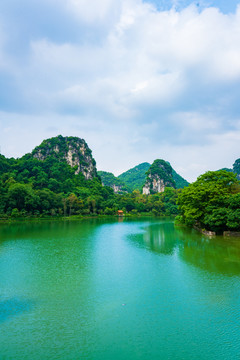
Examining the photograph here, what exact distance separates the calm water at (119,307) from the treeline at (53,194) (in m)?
31.8

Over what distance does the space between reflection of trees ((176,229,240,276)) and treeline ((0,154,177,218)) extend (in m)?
34.4

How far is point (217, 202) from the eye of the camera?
84.0ft

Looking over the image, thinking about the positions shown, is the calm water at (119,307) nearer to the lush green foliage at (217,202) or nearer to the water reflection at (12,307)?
the water reflection at (12,307)

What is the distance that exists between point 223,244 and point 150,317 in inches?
566

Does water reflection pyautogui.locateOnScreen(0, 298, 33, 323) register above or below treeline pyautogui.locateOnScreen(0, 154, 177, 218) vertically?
below

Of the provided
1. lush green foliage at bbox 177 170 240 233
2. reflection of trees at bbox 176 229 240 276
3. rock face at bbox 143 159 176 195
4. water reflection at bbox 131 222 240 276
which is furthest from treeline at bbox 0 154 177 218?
reflection of trees at bbox 176 229 240 276

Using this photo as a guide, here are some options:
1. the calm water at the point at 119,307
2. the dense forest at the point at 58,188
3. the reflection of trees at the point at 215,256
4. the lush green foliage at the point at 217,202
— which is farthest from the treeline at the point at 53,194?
the reflection of trees at the point at 215,256

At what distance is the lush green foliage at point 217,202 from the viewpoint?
23.1 m

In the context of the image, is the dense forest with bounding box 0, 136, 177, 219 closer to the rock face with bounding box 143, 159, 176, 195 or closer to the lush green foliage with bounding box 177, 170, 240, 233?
the rock face with bounding box 143, 159, 176, 195

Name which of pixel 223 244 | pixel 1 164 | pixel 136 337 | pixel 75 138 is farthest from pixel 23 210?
pixel 75 138

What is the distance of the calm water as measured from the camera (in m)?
6.10

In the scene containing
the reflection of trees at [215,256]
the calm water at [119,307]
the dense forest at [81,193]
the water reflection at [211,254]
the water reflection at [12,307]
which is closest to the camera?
the calm water at [119,307]

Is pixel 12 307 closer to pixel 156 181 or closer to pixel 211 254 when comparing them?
pixel 211 254

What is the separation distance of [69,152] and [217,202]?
70.8 m
